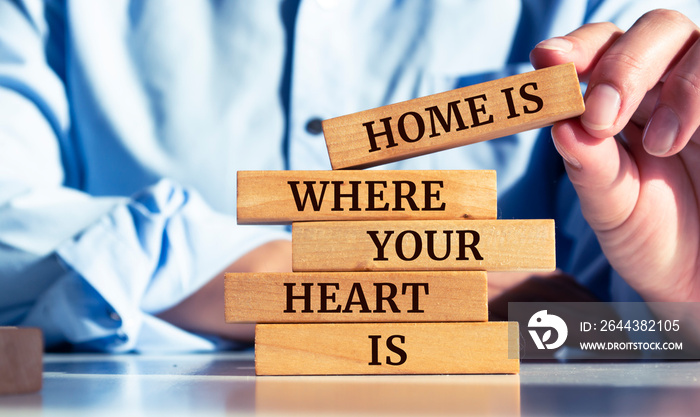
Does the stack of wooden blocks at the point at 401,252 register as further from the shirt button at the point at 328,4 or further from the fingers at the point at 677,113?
the shirt button at the point at 328,4

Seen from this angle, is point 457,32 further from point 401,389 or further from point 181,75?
point 401,389

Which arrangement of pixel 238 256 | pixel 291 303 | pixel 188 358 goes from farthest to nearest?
pixel 238 256 → pixel 188 358 → pixel 291 303

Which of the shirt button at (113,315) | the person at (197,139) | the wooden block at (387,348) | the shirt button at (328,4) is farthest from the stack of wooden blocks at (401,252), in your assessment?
the shirt button at (328,4)

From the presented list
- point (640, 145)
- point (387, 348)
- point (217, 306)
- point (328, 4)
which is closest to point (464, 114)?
point (387, 348)

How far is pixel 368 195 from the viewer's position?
1.86ft

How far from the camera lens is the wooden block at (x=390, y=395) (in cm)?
37

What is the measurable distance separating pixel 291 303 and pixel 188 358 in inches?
10.8

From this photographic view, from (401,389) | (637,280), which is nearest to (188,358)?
(401,389)

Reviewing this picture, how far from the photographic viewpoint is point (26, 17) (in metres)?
1.31

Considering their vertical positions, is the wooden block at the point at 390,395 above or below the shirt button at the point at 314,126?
below

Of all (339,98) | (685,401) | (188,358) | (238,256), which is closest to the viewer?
(685,401)

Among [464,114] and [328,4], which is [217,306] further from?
[328,4]

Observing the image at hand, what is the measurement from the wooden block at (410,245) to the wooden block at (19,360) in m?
0.23

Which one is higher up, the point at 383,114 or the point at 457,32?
the point at 457,32
